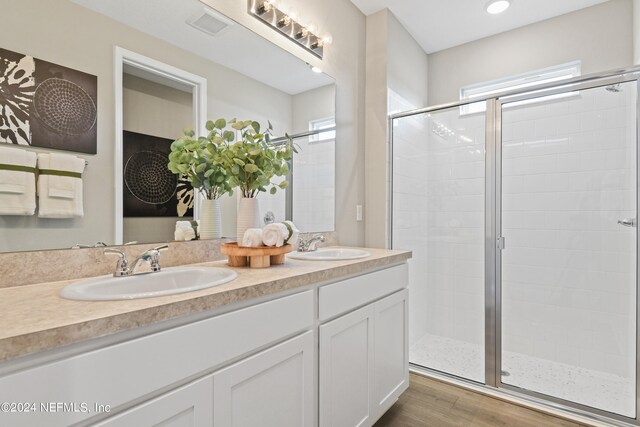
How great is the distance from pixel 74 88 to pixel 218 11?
76 cm

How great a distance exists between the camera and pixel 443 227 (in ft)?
9.08

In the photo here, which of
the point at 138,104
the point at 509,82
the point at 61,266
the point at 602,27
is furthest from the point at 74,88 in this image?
the point at 602,27

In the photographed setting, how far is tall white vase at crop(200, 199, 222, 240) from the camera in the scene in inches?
58.7

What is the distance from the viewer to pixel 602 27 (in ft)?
8.02

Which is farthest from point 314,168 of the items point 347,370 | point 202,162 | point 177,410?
point 177,410

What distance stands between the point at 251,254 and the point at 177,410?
60 centimetres

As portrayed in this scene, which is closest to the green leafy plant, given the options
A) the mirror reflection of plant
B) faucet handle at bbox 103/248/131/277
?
the mirror reflection of plant

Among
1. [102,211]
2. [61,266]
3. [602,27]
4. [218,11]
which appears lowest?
[61,266]

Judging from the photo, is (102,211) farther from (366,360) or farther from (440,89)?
(440,89)

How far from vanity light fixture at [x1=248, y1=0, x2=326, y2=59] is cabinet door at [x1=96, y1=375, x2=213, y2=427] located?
5.67ft

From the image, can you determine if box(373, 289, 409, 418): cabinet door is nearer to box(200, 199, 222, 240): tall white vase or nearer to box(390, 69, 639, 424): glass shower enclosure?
box(390, 69, 639, 424): glass shower enclosure

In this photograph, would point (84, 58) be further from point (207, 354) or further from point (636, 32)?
point (636, 32)

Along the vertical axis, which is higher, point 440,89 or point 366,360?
point 440,89

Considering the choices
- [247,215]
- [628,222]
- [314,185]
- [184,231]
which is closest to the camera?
[184,231]
